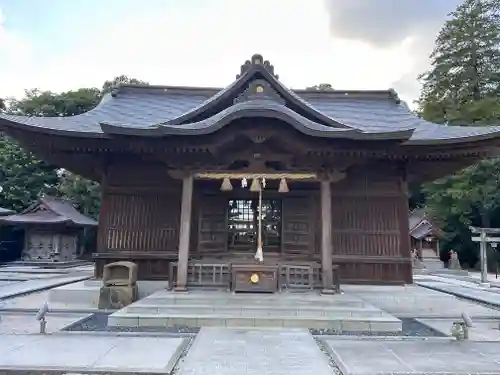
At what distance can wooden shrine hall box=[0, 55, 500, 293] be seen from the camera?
848 cm

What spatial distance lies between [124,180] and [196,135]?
3.19 meters

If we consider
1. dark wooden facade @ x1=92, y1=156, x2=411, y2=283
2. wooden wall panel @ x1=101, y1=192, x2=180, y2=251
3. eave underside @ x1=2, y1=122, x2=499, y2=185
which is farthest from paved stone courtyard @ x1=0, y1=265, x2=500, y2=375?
eave underside @ x1=2, y1=122, x2=499, y2=185

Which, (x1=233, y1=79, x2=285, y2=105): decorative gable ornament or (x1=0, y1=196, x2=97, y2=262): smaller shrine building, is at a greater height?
(x1=233, y1=79, x2=285, y2=105): decorative gable ornament

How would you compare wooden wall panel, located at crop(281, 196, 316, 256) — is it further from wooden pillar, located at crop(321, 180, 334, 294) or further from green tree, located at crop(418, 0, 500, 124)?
green tree, located at crop(418, 0, 500, 124)

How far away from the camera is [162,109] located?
12.9m

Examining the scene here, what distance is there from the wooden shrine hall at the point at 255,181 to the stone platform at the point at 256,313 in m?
0.74

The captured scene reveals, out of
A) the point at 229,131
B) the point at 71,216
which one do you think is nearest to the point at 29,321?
the point at 229,131

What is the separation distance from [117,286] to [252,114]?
477 cm

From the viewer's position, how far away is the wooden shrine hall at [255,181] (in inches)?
334

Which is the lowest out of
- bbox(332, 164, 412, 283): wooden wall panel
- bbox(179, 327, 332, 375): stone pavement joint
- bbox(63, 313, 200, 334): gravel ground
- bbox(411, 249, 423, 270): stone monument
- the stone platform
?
bbox(63, 313, 200, 334): gravel ground

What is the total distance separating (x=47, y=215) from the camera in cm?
2527

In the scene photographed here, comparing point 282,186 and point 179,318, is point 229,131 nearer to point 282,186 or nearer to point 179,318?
point 282,186

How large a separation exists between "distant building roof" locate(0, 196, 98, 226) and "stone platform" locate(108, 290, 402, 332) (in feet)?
65.2

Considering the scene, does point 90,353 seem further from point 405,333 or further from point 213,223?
point 213,223
